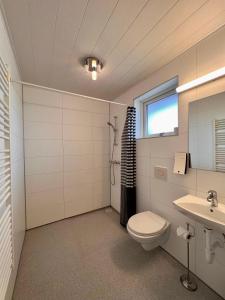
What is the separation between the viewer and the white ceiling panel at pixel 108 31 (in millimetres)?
1059

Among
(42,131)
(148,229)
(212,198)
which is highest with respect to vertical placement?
(42,131)

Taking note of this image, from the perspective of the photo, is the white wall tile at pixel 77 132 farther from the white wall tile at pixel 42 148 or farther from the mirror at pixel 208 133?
the mirror at pixel 208 133

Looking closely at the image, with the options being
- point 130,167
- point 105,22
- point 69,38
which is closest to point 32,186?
point 130,167

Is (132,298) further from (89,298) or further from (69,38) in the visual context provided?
(69,38)

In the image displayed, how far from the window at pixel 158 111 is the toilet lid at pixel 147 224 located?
108 centimetres

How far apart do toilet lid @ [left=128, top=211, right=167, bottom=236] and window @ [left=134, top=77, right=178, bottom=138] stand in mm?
1076

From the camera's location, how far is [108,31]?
1.28 meters

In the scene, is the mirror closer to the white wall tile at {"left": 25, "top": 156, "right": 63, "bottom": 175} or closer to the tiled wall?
the tiled wall

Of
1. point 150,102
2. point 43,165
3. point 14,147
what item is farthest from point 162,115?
point 43,165

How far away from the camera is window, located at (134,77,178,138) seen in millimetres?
1902

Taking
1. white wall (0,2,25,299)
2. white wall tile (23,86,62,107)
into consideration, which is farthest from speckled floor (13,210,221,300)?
white wall tile (23,86,62,107)

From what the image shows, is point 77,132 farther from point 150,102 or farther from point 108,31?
point 108,31

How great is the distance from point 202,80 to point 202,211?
122 cm

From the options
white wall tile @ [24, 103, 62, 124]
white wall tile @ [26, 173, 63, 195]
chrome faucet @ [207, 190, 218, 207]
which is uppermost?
white wall tile @ [24, 103, 62, 124]
